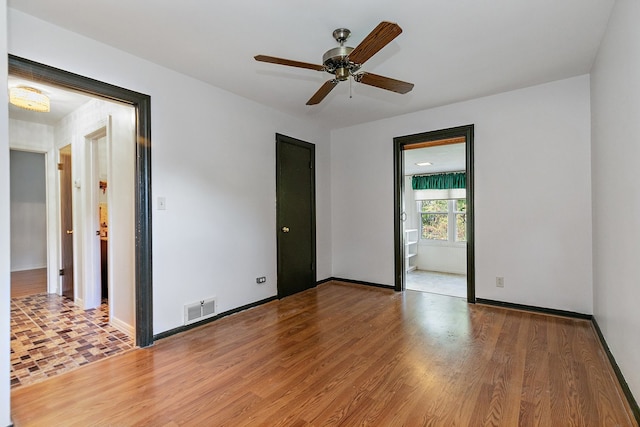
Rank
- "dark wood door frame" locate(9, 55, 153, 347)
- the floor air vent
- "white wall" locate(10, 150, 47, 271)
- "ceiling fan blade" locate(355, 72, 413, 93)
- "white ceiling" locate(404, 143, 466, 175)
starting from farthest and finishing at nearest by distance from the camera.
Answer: "white wall" locate(10, 150, 47, 271) → "white ceiling" locate(404, 143, 466, 175) → the floor air vent → "dark wood door frame" locate(9, 55, 153, 347) → "ceiling fan blade" locate(355, 72, 413, 93)

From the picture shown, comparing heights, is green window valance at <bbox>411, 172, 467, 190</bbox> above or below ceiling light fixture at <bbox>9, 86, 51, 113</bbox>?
below

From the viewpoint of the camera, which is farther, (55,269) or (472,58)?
(55,269)

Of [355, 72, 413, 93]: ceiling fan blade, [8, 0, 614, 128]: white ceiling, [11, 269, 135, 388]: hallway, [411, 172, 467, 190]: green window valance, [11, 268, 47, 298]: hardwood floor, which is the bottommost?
[11, 269, 135, 388]: hallway

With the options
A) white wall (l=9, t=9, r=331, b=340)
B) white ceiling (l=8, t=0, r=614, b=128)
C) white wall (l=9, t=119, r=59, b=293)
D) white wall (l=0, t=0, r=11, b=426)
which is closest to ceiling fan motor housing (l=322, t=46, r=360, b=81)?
white ceiling (l=8, t=0, r=614, b=128)

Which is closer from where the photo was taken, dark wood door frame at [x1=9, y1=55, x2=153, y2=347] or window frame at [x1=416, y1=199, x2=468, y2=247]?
dark wood door frame at [x1=9, y1=55, x2=153, y2=347]

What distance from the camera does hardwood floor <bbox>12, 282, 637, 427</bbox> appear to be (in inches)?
70.2

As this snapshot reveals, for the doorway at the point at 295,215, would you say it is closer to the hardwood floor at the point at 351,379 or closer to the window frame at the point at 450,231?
the hardwood floor at the point at 351,379

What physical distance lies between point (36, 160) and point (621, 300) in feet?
31.3

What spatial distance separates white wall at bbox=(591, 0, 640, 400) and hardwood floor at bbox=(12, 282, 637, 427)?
353 millimetres

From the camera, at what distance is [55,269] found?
457 cm

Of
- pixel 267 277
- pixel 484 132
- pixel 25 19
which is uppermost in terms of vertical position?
pixel 25 19

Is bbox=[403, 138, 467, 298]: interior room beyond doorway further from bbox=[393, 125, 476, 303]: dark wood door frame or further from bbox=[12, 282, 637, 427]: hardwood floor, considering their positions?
bbox=[12, 282, 637, 427]: hardwood floor

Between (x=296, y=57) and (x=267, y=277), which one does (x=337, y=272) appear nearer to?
(x=267, y=277)

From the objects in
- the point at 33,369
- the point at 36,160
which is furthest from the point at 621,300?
the point at 36,160
